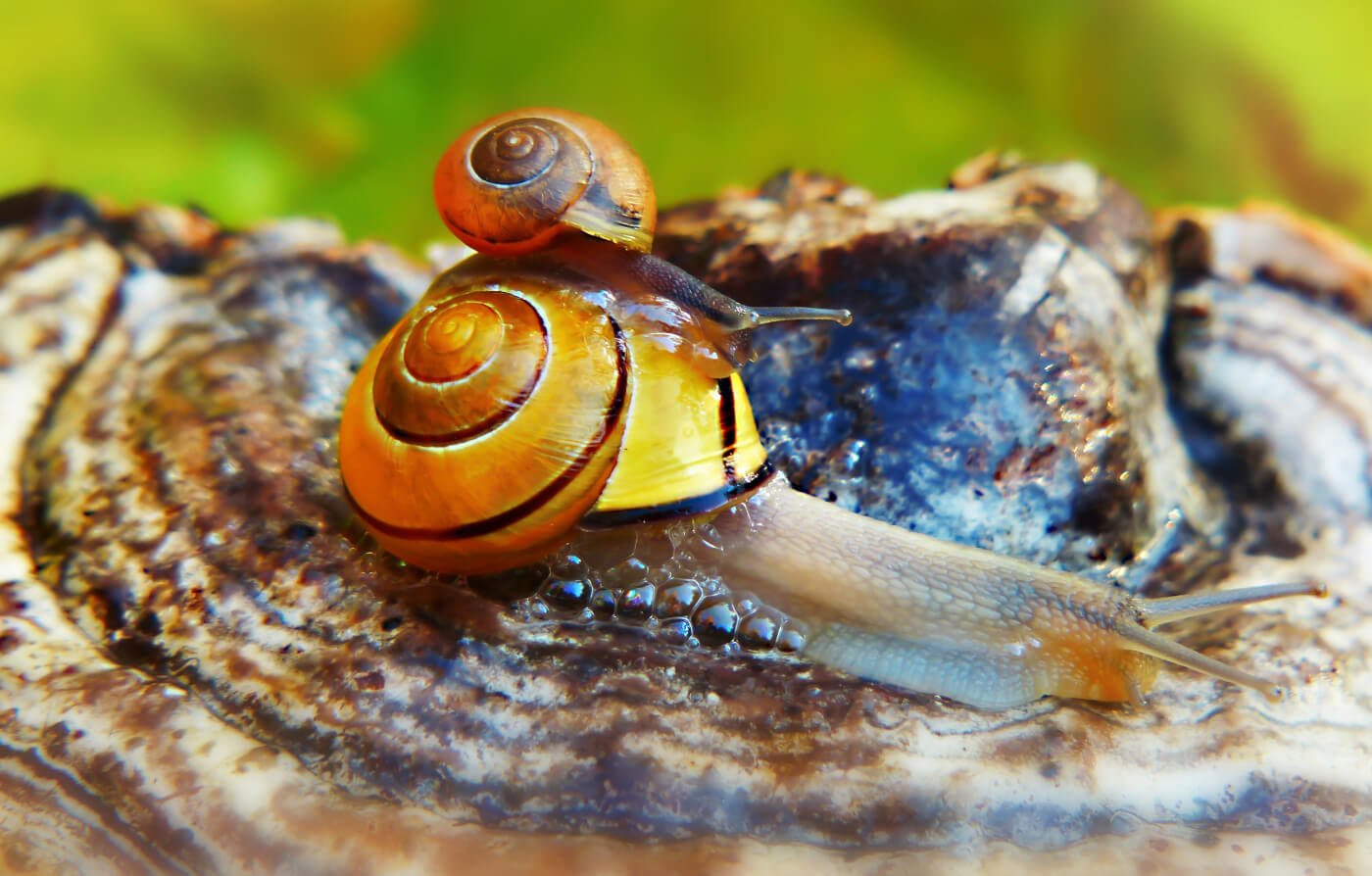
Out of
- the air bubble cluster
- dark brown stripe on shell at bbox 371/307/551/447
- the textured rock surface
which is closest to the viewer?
the textured rock surface

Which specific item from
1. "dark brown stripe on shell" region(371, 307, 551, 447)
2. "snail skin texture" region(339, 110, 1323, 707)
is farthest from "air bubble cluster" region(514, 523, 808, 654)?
"dark brown stripe on shell" region(371, 307, 551, 447)

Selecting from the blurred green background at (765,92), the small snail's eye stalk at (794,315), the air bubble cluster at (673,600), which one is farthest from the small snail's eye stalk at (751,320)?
the blurred green background at (765,92)

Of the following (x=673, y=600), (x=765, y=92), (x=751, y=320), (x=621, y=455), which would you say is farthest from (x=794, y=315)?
(x=765, y=92)

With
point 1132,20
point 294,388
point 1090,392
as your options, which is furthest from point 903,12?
point 294,388

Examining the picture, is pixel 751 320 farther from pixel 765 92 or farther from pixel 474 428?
pixel 765 92

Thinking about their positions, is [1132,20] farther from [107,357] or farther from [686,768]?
[107,357]

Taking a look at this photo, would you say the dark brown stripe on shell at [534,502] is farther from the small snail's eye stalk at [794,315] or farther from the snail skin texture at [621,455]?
the small snail's eye stalk at [794,315]

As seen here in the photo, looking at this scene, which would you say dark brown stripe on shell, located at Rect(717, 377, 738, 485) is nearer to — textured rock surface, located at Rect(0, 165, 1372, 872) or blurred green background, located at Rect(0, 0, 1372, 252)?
textured rock surface, located at Rect(0, 165, 1372, 872)
